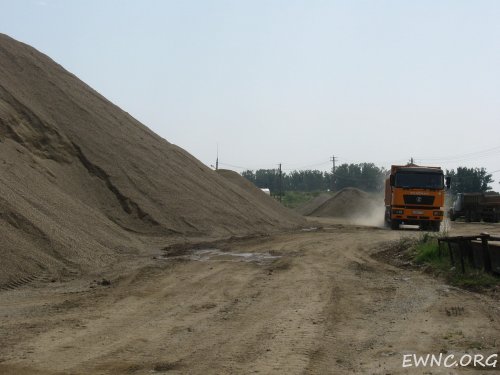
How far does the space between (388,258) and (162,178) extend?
44.5ft

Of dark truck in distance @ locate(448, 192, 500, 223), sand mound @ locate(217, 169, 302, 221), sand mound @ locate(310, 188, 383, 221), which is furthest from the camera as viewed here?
sand mound @ locate(310, 188, 383, 221)

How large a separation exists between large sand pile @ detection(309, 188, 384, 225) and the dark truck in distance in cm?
1071

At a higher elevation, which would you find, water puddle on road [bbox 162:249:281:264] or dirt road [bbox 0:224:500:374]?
water puddle on road [bbox 162:249:281:264]

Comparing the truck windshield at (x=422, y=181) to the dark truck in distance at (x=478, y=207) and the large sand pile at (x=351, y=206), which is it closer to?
the dark truck in distance at (x=478, y=207)

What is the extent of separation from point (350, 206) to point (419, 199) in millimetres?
36749

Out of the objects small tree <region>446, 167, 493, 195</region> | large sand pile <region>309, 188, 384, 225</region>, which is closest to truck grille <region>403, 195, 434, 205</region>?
large sand pile <region>309, 188, 384, 225</region>

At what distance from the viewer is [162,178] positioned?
29641mm

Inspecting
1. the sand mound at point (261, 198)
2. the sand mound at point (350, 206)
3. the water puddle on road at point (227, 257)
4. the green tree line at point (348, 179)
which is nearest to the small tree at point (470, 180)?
the green tree line at point (348, 179)

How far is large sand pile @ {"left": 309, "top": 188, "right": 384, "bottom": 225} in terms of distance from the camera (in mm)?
65688

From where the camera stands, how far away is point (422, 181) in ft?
106

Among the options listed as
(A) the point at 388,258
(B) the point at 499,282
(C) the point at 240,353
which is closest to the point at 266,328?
(C) the point at 240,353

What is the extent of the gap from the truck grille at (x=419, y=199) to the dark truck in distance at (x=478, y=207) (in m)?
20.5

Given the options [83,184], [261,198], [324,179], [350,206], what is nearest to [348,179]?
[324,179]

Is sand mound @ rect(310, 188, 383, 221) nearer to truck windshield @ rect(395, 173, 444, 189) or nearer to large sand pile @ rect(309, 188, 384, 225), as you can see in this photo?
large sand pile @ rect(309, 188, 384, 225)
